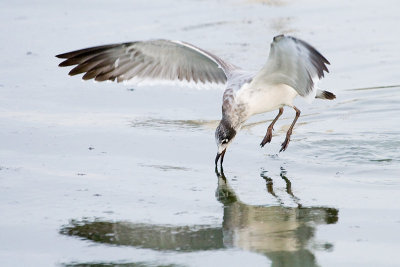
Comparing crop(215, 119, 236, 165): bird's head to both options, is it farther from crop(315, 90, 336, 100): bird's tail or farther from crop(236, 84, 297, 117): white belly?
crop(315, 90, 336, 100): bird's tail

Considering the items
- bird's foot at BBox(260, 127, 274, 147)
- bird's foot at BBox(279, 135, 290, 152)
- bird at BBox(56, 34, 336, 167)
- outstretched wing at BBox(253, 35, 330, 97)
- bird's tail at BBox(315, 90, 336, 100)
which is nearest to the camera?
outstretched wing at BBox(253, 35, 330, 97)

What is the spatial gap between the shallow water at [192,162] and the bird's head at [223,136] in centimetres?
13

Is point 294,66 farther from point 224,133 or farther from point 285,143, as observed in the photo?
point 224,133

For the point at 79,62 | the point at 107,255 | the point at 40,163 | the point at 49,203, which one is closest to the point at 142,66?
the point at 79,62

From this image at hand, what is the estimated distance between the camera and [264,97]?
288 inches

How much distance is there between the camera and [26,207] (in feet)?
19.0

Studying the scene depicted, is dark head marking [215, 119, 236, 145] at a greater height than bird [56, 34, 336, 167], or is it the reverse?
bird [56, 34, 336, 167]

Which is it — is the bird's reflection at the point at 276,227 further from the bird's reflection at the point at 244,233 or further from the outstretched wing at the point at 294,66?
the outstretched wing at the point at 294,66

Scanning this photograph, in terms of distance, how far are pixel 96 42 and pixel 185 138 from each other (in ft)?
11.3

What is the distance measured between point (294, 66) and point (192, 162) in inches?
45.0

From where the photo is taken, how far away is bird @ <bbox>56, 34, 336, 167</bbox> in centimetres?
673

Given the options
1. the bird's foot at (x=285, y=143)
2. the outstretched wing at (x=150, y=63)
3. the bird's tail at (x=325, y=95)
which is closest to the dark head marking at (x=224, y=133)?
the bird's foot at (x=285, y=143)

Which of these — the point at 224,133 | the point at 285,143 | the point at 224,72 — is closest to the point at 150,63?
the point at 224,72

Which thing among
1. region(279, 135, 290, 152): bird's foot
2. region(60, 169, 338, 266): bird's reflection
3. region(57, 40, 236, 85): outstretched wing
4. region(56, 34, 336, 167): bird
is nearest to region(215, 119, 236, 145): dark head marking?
region(56, 34, 336, 167): bird
